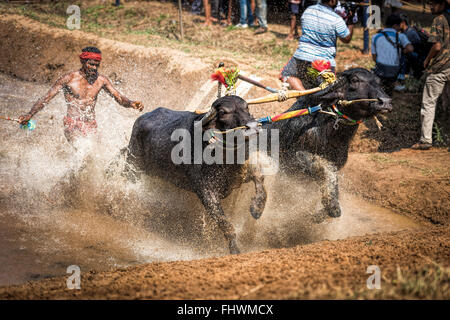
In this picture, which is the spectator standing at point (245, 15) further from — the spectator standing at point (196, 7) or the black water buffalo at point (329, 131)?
the black water buffalo at point (329, 131)

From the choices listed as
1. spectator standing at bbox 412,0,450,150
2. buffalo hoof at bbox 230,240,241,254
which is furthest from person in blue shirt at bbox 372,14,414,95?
buffalo hoof at bbox 230,240,241,254

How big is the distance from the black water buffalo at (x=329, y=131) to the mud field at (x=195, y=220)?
0.34 metres

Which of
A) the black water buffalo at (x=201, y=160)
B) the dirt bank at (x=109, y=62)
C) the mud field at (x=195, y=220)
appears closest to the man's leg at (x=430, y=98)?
the mud field at (x=195, y=220)

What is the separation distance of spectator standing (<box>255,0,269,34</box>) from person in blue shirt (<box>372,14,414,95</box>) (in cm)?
534

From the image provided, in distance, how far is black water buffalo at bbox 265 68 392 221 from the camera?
5082 mm

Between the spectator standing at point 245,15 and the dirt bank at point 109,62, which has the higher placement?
the spectator standing at point 245,15

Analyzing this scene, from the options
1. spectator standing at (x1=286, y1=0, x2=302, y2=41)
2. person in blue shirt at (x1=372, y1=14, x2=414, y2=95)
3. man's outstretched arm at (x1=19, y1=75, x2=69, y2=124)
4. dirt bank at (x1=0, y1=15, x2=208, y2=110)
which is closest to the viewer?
man's outstretched arm at (x1=19, y1=75, x2=69, y2=124)

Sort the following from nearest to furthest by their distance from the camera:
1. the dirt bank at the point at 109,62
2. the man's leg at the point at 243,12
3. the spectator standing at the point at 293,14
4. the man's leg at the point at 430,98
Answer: the man's leg at the point at 430,98
the dirt bank at the point at 109,62
the spectator standing at the point at 293,14
the man's leg at the point at 243,12

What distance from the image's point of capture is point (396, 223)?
6160 millimetres

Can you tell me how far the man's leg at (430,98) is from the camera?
7676 mm

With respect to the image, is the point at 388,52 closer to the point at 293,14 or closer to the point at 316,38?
the point at 316,38

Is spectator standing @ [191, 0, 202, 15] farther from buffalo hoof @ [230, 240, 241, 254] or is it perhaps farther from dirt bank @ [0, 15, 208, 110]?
buffalo hoof @ [230, 240, 241, 254]

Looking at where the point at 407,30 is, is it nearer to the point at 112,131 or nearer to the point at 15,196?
the point at 112,131
